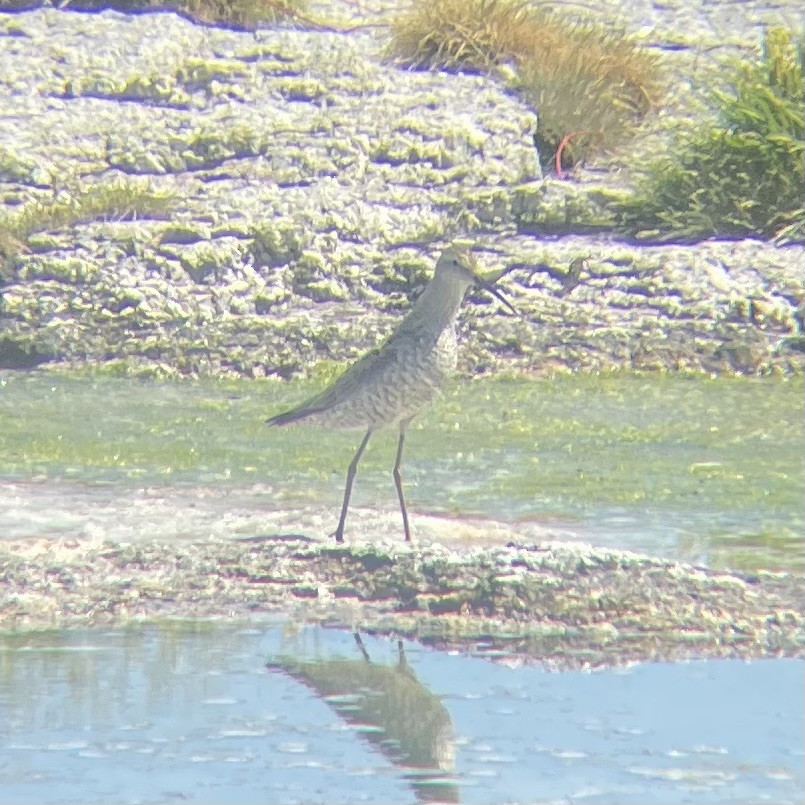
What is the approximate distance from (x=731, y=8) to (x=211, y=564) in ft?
35.0

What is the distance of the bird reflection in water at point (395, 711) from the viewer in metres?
4.76

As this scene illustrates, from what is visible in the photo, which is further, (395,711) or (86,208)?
(86,208)

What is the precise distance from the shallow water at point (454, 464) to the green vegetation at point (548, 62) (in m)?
3.41

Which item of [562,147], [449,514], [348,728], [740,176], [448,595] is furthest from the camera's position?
[562,147]

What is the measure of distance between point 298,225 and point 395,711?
24.0 ft

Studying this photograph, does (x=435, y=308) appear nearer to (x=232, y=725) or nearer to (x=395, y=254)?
(x=232, y=725)

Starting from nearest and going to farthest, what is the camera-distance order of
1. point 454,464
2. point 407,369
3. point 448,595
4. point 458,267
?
point 448,595
point 407,369
point 458,267
point 454,464

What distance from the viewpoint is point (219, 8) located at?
1441 cm

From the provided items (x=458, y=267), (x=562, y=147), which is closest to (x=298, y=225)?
(x=562, y=147)

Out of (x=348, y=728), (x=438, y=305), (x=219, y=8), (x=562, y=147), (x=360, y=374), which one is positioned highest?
(x=219, y=8)

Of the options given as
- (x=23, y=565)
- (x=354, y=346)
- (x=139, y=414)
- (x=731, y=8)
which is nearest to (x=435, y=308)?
(x=23, y=565)

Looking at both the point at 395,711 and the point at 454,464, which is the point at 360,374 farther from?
the point at 395,711

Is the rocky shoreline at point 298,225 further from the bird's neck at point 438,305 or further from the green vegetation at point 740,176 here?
the bird's neck at point 438,305

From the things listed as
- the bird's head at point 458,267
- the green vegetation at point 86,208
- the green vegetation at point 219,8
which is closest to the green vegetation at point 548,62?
the green vegetation at point 219,8
